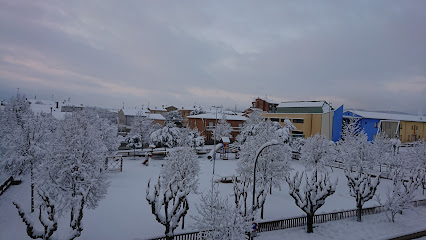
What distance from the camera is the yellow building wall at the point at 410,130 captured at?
5308 cm

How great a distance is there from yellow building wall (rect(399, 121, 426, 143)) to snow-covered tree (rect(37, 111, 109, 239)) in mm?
63905

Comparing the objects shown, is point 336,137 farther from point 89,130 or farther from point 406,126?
point 89,130

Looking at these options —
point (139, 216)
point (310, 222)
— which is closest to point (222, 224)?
point (310, 222)

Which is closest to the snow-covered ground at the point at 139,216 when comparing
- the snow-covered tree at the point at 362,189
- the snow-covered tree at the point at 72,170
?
the snow-covered tree at the point at 362,189

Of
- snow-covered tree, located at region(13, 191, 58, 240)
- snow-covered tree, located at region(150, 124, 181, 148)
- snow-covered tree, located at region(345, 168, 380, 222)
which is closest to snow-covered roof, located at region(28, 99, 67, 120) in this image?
snow-covered tree, located at region(150, 124, 181, 148)

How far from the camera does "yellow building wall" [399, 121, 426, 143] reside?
5308 cm

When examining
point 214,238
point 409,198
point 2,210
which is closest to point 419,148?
point 409,198

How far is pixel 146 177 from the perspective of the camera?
26.5 m

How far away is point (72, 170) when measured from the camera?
47.3 ft

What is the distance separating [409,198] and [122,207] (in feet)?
72.0

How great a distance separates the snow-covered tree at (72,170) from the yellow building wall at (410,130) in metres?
63.9

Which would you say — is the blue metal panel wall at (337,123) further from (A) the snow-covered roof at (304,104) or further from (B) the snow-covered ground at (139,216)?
(B) the snow-covered ground at (139,216)

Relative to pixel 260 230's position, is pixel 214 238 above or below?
above

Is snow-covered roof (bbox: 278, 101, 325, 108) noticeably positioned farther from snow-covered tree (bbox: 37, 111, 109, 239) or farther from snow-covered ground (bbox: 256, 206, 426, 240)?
snow-covered tree (bbox: 37, 111, 109, 239)
